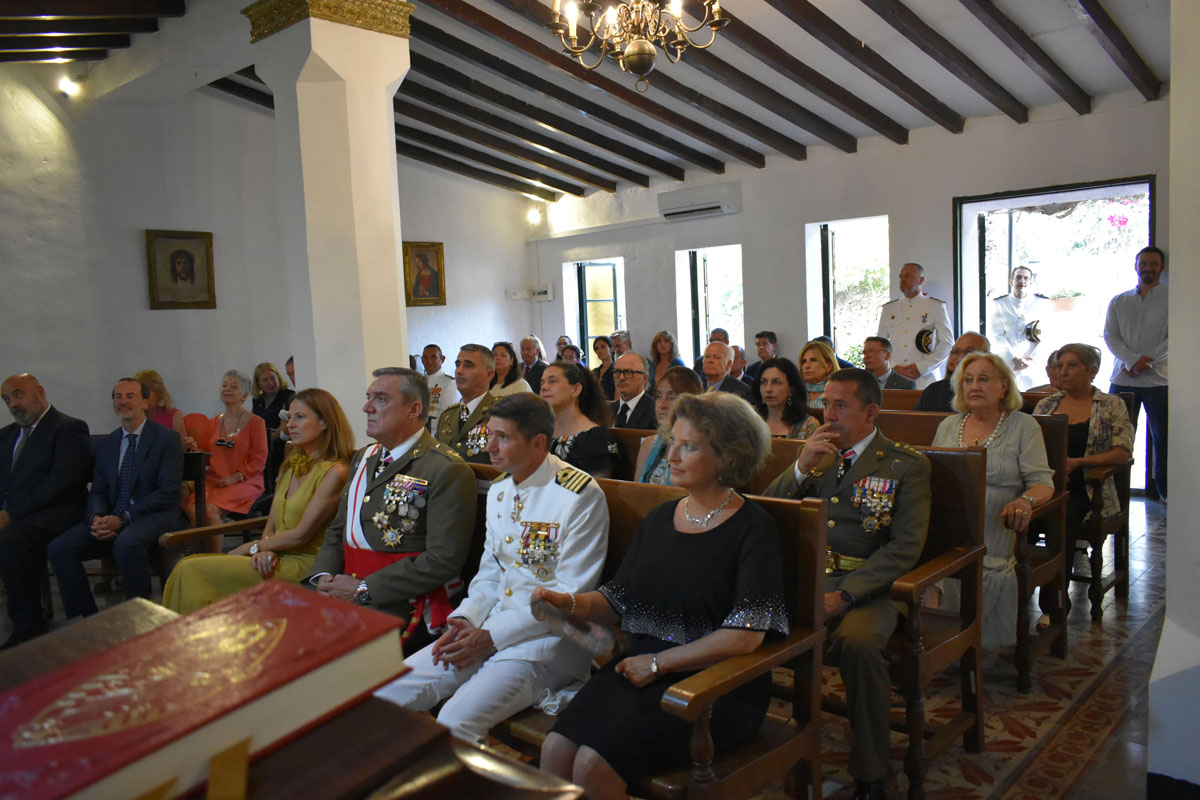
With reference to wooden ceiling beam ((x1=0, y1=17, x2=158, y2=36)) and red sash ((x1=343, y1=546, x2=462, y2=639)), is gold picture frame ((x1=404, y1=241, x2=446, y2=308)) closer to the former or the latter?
wooden ceiling beam ((x1=0, y1=17, x2=158, y2=36))

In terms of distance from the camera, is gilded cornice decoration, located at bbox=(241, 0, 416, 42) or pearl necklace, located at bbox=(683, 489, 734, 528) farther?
gilded cornice decoration, located at bbox=(241, 0, 416, 42)

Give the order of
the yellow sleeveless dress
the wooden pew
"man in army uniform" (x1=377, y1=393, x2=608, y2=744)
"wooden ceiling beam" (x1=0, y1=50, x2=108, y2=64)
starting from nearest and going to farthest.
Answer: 1. the wooden pew
2. "man in army uniform" (x1=377, y1=393, x2=608, y2=744)
3. the yellow sleeveless dress
4. "wooden ceiling beam" (x1=0, y1=50, x2=108, y2=64)

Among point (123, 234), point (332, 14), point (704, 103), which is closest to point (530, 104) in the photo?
point (704, 103)

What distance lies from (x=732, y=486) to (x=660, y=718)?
1.92 feet

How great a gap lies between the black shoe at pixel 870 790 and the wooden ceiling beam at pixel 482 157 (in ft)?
28.5

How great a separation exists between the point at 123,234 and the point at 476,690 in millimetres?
7546

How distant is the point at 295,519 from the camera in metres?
3.23

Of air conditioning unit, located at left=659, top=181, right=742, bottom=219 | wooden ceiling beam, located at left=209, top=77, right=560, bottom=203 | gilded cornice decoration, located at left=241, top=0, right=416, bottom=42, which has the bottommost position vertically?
air conditioning unit, located at left=659, top=181, right=742, bottom=219

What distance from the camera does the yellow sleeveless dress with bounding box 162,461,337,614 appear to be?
3068 millimetres

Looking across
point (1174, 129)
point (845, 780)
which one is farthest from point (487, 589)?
point (1174, 129)

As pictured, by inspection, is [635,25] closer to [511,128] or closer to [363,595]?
[363,595]

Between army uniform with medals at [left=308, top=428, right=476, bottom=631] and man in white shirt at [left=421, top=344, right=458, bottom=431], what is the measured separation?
419cm

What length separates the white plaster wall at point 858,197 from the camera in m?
6.81

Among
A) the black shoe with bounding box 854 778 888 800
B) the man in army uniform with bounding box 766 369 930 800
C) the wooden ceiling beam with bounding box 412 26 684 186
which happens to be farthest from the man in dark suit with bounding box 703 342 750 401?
the wooden ceiling beam with bounding box 412 26 684 186
